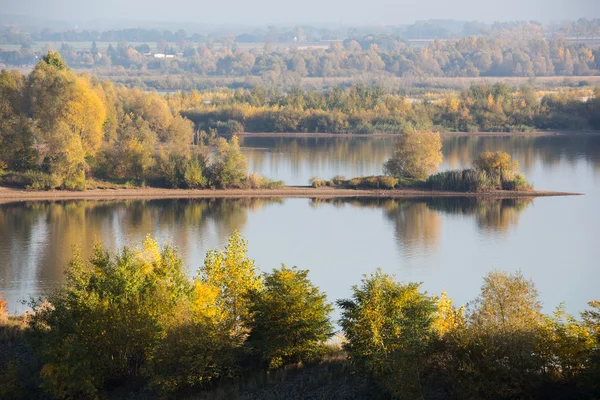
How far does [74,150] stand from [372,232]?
47.6ft

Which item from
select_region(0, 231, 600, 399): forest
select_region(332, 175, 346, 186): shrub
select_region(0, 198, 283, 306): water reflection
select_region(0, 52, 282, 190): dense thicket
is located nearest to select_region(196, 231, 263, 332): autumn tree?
select_region(0, 231, 600, 399): forest

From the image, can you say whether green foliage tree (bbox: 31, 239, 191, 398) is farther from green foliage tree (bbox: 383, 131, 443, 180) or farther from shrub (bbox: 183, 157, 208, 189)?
green foliage tree (bbox: 383, 131, 443, 180)

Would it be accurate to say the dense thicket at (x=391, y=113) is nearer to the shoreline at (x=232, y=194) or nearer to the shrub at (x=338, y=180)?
the shrub at (x=338, y=180)

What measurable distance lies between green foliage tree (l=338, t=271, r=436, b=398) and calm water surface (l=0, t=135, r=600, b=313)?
22.3 ft

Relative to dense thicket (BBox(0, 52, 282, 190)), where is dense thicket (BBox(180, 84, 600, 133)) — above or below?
above

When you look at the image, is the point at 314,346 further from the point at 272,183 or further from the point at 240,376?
the point at 272,183

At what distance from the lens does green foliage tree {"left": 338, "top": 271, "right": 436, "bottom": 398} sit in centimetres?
1458

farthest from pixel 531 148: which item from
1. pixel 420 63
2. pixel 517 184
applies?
pixel 420 63

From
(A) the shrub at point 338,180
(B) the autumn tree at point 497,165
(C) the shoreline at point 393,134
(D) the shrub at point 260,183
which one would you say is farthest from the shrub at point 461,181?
(C) the shoreline at point 393,134

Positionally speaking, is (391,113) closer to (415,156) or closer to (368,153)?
(368,153)

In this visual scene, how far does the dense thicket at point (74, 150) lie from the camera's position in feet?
133

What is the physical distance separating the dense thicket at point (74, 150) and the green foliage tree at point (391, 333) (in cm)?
2507

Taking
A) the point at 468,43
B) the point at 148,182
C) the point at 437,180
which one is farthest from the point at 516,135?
the point at 468,43

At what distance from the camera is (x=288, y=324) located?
16875 mm
